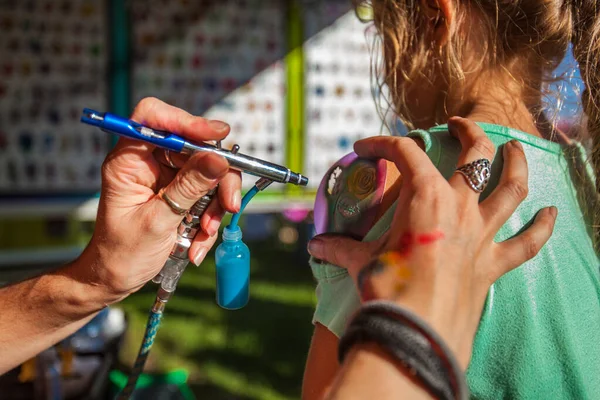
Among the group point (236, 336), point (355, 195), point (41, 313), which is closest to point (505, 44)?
point (355, 195)

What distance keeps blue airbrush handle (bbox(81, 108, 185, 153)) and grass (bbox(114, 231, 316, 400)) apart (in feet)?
6.63

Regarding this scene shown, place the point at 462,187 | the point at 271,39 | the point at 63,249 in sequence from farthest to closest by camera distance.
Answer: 1. the point at 271,39
2. the point at 63,249
3. the point at 462,187

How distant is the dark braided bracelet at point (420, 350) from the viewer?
0.65 m

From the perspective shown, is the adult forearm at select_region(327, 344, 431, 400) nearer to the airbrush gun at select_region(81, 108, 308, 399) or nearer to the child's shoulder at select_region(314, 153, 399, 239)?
the child's shoulder at select_region(314, 153, 399, 239)

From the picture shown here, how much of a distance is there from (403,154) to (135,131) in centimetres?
48

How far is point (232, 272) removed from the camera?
1.10 meters

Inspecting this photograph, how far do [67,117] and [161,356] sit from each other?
2008mm

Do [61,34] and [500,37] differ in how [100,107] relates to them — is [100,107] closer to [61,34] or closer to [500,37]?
[61,34]

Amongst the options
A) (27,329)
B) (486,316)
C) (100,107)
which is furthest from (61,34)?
(486,316)

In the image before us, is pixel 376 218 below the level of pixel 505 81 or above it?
below

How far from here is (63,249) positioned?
4.33 m

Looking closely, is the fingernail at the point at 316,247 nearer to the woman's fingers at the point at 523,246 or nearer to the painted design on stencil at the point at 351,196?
the painted design on stencil at the point at 351,196

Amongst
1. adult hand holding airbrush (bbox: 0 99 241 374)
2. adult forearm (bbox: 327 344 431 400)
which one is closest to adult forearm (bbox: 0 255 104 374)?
adult hand holding airbrush (bbox: 0 99 241 374)

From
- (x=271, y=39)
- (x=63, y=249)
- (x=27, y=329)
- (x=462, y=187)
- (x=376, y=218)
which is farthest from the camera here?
(x=271, y=39)
